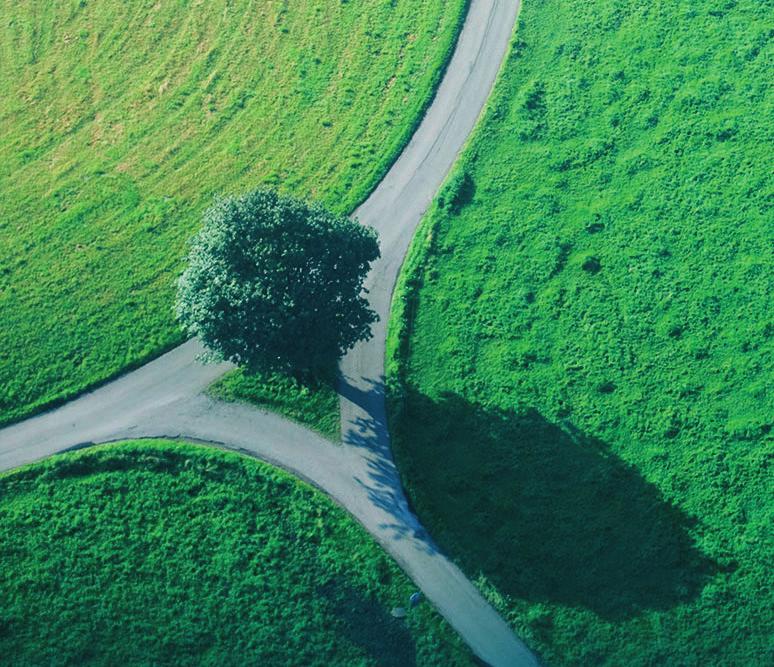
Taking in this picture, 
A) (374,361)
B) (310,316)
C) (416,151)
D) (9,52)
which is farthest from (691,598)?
(9,52)

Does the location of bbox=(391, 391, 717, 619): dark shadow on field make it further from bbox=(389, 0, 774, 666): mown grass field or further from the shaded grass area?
the shaded grass area

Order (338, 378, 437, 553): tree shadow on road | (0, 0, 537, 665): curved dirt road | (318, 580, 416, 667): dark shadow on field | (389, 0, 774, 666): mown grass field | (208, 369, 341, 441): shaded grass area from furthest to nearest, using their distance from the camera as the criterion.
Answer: (208, 369, 341, 441): shaded grass area
(338, 378, 437, 553): tree shadow on road
(389, 0, 774, 666): mown grass field
(0, 0, 537, 665): curved dirt road
(318, 580, 416, 667): dark shadow on field

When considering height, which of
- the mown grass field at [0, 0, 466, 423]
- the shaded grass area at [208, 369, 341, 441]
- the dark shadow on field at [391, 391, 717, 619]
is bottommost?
the dark shadow on field at [391, 391, 717, 619]

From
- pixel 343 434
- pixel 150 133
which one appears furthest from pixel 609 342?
pixel 150 133

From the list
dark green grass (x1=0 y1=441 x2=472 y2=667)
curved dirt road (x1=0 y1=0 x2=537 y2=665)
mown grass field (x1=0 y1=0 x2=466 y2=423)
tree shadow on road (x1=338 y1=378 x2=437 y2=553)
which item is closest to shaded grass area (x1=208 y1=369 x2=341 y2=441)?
curved dirt road (x1=0 y1=0 x2=537 y2=665)

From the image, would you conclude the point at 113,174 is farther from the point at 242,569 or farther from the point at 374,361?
the point at 242,569

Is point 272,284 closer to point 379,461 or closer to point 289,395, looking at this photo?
point 289,395

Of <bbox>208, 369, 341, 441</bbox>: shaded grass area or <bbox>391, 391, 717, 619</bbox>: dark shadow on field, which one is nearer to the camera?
<bbox>391, 391, 717, 619</bbox>: dark shadow on field
